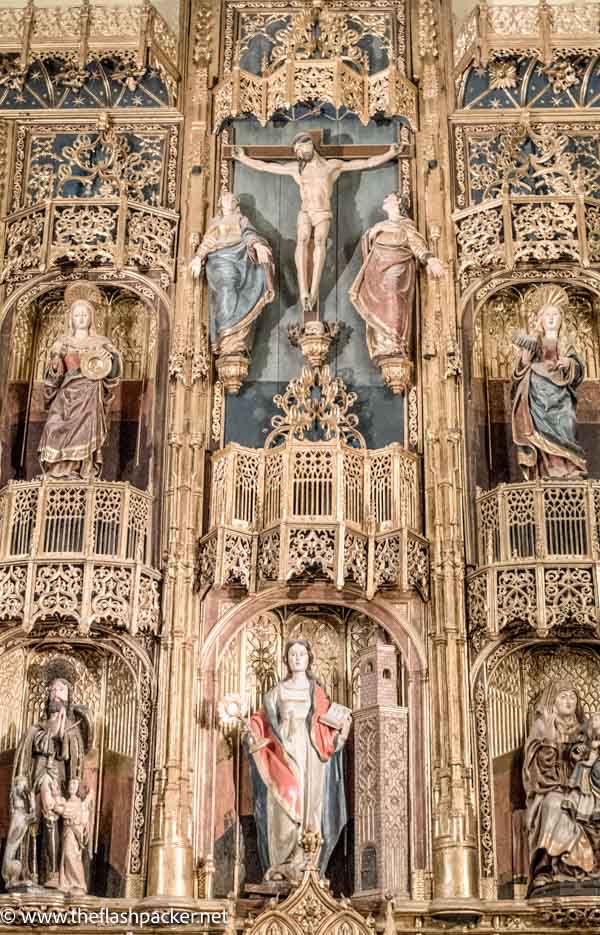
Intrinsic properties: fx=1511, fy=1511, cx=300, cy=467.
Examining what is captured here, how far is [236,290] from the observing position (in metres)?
18.4

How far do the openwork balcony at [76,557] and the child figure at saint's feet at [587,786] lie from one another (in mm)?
4830

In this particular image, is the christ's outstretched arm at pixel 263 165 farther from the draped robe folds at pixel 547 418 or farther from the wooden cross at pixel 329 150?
the draped robe folds at pixel 547 418

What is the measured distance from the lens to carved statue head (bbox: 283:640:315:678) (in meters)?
16.6

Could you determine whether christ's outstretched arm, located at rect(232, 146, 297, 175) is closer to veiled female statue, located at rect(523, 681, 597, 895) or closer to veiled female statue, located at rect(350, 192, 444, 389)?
veiled female statue, located at rect(350, 192, 444, 389)

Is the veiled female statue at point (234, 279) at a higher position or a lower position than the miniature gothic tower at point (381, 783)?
higher

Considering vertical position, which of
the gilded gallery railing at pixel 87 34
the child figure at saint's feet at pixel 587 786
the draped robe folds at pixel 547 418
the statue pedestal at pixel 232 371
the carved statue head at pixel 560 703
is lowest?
the child figure at saint's feet at pixel 587 786

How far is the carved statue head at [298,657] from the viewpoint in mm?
16578

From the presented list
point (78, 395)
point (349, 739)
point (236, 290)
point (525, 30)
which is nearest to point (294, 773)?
point (349, 739)

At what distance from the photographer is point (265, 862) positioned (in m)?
15.8

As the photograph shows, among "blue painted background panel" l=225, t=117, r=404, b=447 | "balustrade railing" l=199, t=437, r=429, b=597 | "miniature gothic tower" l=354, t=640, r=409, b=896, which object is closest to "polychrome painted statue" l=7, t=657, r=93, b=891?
"balustrade railing" l=199, t=437, r=429, b=597

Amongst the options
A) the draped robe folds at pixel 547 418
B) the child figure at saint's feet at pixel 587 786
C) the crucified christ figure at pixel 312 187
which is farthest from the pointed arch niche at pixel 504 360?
the child figure at saint's feet at pixel 587 786

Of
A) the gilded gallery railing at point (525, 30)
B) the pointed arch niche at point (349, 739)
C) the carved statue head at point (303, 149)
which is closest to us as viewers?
the pointed arch niche at point (349, 739)

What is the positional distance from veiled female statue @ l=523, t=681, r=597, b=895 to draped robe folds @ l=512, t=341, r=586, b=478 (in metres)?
2.50

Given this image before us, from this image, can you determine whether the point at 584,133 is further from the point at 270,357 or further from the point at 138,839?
the point at 138,839
